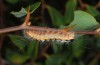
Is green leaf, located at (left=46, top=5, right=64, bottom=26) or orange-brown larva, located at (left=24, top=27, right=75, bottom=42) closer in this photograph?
orange-brown larva, located at (left=24, top=27, right=75, bottom=42)

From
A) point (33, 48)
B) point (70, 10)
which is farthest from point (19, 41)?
point (70, 10)

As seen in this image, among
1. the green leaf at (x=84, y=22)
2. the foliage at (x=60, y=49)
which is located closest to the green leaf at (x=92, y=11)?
the foliage at (x=60, y=49)

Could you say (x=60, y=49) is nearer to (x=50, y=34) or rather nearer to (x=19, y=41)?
(x=19, y=41)

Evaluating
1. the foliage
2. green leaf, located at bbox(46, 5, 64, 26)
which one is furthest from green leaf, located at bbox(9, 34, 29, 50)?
green leaf, located at bbox(46, 5, 64, 26)

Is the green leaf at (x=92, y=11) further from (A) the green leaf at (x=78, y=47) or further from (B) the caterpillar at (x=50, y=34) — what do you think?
(B) the caterpillar at (x=50, y=34)

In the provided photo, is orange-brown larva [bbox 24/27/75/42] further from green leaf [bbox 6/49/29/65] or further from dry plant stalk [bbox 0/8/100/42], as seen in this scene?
green leaf [bbox 6/49/29/65]

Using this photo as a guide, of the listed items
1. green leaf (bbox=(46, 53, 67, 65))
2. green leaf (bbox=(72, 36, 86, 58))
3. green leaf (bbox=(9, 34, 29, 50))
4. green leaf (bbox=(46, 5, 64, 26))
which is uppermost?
green leaf (bbox=(46, 5, 64, 26))

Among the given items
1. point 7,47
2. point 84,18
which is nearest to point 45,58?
point 7,47
